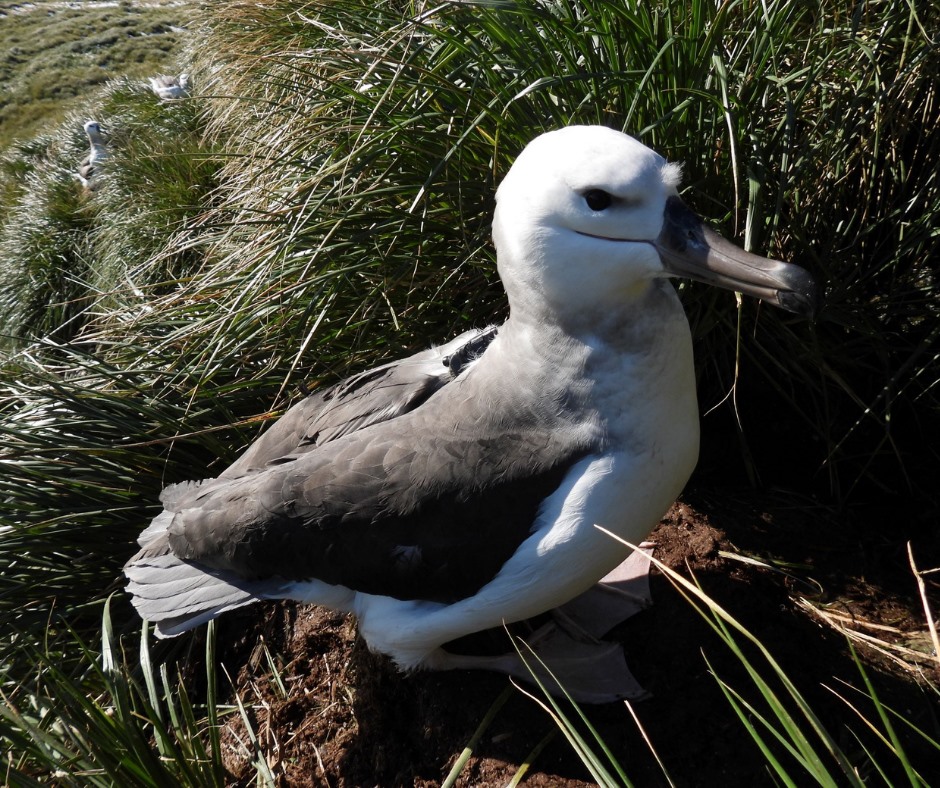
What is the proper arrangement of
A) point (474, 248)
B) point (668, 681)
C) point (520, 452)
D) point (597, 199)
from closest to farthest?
point (597, 199) < point (520, 452) < point (668, 681) < point (474, 248)

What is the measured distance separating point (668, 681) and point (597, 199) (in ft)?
→ 4.95

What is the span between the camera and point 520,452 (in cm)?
213

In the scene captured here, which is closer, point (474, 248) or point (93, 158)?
point (474, 248)

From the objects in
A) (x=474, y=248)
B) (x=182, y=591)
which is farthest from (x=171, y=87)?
(x=182, y=591)

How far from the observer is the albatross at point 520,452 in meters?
1.86

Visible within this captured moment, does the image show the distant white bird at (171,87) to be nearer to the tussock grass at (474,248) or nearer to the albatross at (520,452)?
the tussock grass at (474,248)

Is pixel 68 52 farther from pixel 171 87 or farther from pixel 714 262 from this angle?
pixel 714 262

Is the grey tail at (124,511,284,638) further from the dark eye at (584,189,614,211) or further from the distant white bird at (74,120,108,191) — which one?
the distant white bird at (74,120,108,191)

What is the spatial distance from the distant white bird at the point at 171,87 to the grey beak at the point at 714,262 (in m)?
7.23

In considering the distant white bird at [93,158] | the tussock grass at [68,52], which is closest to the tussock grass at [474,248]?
the distant white bird at [93,158]

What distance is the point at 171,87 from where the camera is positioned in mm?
8539

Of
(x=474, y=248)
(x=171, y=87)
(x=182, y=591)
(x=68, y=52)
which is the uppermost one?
(x=171, y=87)

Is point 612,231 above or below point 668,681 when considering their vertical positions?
above

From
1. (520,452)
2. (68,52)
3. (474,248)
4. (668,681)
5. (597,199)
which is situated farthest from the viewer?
(68,52)
